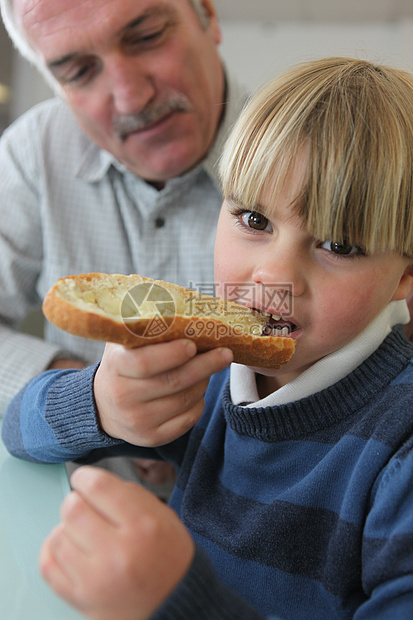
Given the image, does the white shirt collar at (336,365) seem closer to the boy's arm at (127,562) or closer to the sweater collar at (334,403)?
the sweater collar at (334,403)

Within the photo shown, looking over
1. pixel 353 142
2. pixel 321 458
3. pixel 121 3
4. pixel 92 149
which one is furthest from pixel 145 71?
pixel 321 458

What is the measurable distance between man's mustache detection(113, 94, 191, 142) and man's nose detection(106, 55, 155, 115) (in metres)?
0.02

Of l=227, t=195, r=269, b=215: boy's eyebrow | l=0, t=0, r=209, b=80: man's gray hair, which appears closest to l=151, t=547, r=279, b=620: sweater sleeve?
l=227, t=195, r=269, b=215: boy's eyebrow

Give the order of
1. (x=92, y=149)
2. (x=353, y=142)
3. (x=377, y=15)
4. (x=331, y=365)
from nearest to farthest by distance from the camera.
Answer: (x=353, y=142) → (x=331, y=365) → (x=92, y=149) → (x=377, y=15)

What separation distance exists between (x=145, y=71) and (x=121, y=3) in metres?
0.15

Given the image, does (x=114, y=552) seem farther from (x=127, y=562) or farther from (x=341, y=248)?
(x=341, y=248)

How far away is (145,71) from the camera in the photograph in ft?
4.38

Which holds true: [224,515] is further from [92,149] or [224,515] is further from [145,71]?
[92,149]

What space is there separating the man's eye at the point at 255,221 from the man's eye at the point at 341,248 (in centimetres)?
10

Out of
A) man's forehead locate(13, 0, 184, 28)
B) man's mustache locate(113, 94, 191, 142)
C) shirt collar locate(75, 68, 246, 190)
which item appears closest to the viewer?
man's forehead locate(13, 0, 184, 28)

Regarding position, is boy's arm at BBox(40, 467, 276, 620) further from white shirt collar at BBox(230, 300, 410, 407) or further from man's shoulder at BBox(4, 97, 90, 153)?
man's shoulder at BBox(4, 97, 90, 153)

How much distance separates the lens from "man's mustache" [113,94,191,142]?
1363 millimetres

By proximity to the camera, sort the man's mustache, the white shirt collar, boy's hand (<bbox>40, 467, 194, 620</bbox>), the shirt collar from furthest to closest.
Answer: the shirt collar, the man's mustache, the white shirt collar, boy's hand (<bbox>40, 467, 194, 620</bbox>)

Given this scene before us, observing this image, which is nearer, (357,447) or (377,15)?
(357,447)
